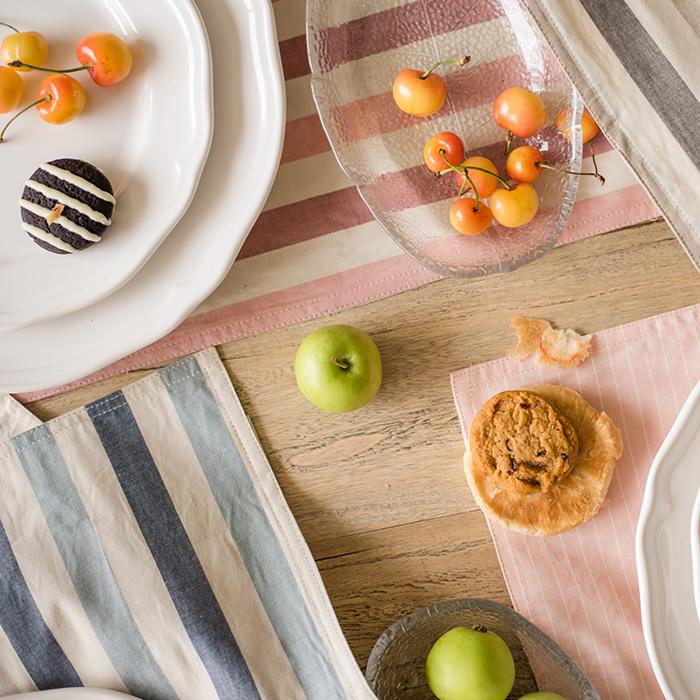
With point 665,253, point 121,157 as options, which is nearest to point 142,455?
point 121,157

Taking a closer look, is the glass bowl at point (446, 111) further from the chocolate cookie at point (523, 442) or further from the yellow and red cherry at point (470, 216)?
the chocolate cookie at point (523, 442)

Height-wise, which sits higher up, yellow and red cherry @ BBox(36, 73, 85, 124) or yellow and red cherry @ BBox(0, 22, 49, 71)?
yellow and red cherry @ BBox(0, 22, 49, 71)

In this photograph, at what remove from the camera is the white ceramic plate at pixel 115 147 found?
104 cm

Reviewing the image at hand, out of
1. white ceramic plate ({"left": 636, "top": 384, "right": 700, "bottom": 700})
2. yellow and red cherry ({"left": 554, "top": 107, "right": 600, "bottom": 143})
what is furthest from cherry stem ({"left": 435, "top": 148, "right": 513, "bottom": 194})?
white ceramic plate ({"left": 636, "top": 384, "right": 700, "bottom": 700})

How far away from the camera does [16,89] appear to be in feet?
3.44

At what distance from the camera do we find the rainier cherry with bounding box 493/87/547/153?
3.51 feet

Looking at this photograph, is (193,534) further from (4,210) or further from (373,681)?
(4,210)

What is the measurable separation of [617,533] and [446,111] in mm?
601

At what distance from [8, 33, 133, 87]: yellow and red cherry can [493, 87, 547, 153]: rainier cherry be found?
467 mm

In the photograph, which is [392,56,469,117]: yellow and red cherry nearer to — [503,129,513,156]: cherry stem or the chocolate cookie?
[503,129,513,156]: cherry stem

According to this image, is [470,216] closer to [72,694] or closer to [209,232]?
[209,232]

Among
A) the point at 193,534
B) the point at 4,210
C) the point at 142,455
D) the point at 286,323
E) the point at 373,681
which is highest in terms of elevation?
the point at 4,210

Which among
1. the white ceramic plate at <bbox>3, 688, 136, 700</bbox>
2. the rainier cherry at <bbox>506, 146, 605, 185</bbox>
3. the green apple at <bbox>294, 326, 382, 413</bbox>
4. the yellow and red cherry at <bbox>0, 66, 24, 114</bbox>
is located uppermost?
the yellow and red cherry at <bbox>0, 66, 24, 114</bbox>

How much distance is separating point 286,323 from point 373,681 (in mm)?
485
